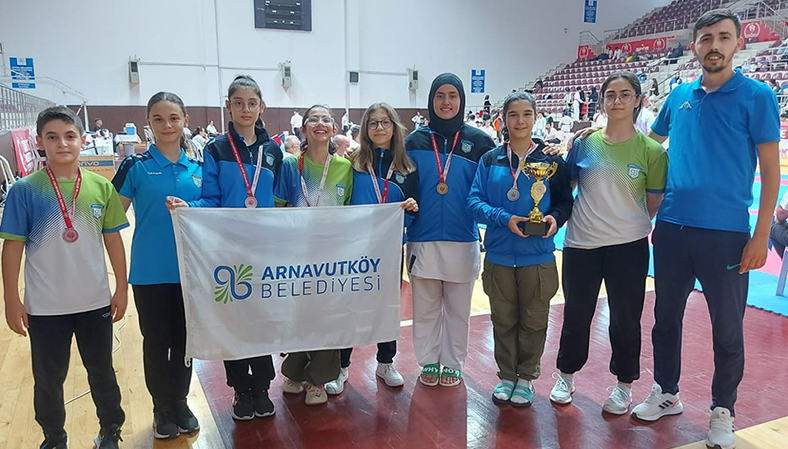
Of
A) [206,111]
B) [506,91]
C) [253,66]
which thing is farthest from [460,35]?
[206,111]

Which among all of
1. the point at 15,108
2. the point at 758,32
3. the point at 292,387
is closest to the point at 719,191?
the point at 292,387

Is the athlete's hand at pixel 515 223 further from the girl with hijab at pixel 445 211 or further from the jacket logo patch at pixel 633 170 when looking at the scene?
the jacket logo patch at pixel 633 170

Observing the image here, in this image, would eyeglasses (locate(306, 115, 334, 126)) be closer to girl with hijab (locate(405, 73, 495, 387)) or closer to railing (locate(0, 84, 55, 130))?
girl with hijab (locate(405, 73, 495, 387))

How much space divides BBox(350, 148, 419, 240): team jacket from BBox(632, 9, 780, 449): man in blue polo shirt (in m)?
1.22

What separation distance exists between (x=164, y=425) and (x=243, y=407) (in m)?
0.36

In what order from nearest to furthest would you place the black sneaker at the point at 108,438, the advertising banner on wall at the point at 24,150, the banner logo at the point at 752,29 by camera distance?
the black sneaker at the point at 108,438
the advertising banner on wall at the point at 24,150
the banner logo at the point at 752,29

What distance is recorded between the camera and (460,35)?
2434 centimetres

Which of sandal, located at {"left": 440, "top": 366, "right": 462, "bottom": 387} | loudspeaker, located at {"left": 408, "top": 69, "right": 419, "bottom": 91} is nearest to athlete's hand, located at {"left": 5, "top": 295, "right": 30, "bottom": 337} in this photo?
sandal, located at {"left": 440, "top": 366, "right": 462, "bottom": 387}

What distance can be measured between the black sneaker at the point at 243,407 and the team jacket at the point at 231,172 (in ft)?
3.13

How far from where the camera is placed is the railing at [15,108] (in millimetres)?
10562

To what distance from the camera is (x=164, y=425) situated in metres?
2.57

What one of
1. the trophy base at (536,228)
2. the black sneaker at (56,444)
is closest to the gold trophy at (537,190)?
the trophy base at (536,228)

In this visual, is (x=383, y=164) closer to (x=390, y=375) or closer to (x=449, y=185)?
(x=449, y=185)

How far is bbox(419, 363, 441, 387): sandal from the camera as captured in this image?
10.3 ft
